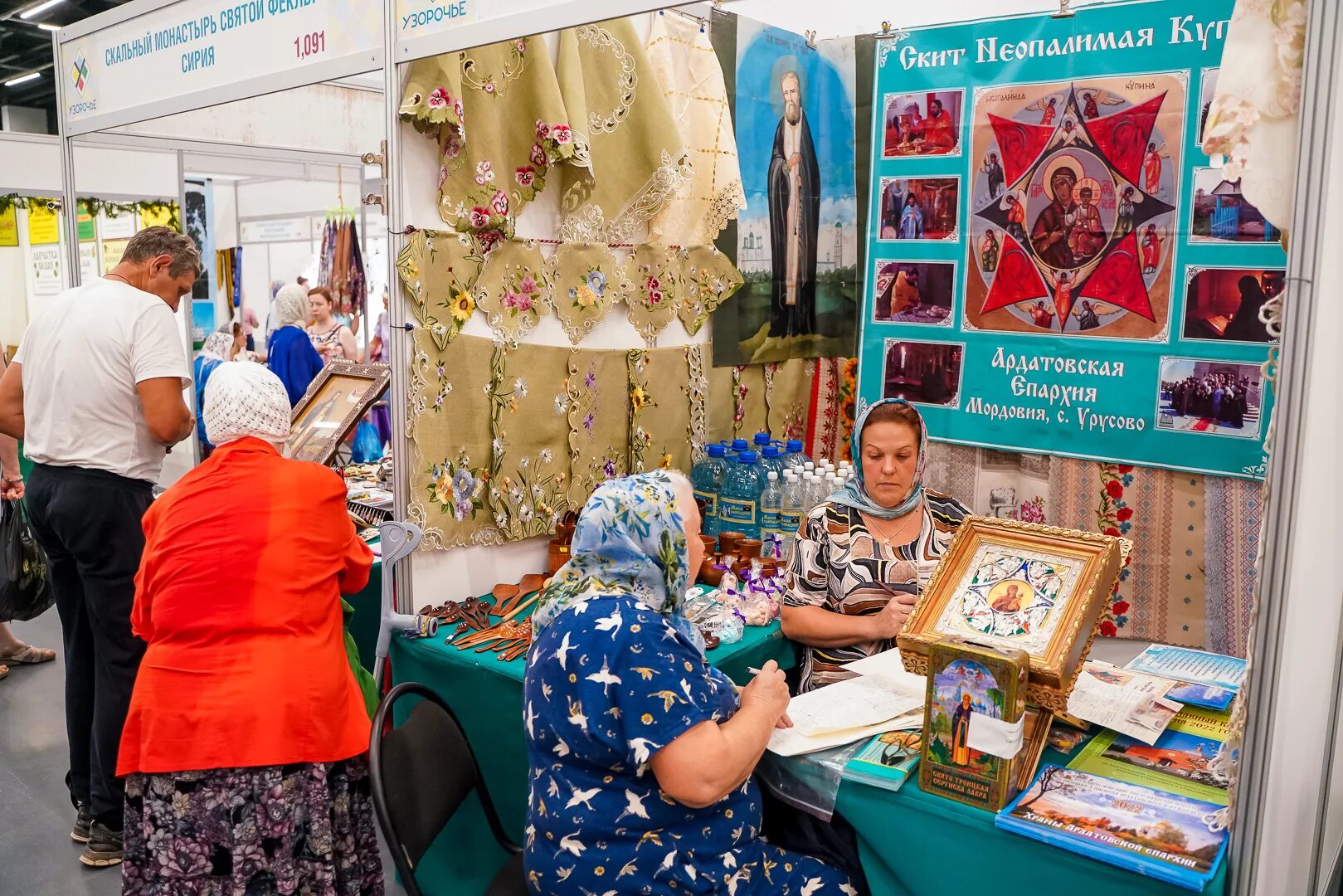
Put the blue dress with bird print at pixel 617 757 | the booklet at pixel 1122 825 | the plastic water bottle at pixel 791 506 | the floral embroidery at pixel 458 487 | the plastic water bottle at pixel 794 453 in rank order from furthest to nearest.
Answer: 1. the plastic water bottle at pixel 794 453
2. the plastic water bottle at pixel 791 506
3. the floral embroidery at pixel 458 487
4. the blue dress with bird print at pixel 617 757
5. the booklet at pixel 1122 825

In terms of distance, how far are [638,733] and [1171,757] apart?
103 centimetres

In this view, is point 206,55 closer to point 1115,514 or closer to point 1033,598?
point 1033,598

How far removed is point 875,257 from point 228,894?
2.89m

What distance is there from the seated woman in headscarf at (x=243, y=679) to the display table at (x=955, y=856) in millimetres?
1171

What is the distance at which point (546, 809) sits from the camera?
1.67 metres

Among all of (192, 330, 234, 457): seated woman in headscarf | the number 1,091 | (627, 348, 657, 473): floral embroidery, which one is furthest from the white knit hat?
(192, 330, 234, 457): seated woman in headscarf

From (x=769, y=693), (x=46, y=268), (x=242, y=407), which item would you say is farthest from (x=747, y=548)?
(x=46, y=268)

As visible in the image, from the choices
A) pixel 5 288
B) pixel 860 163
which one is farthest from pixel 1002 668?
pixel 5 288

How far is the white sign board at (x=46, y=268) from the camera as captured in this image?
700cm

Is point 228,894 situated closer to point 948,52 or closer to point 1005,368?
point 1005,368

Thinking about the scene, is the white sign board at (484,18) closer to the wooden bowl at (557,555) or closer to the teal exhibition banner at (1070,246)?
the wooden bowl at (557,555)

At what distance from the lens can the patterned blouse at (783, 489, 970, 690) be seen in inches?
100

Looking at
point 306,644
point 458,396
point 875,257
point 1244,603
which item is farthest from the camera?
point 875,257

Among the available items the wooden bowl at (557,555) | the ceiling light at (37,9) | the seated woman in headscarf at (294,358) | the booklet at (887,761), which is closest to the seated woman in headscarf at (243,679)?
the wooden bowl at (557,555)
